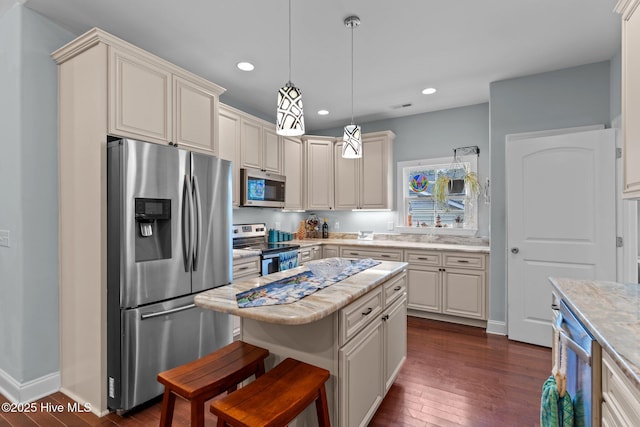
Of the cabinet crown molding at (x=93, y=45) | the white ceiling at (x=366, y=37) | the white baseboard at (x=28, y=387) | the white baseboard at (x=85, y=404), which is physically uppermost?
the white ceiling at (x=366, y=37)

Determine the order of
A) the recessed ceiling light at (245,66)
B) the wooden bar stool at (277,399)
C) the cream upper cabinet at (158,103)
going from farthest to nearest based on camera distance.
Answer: the recessed ceiling light at (245,66)
the cream upper cabinet at (158,103)
the wooden bar stool at (277,399)

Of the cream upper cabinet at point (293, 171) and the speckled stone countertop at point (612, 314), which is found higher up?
the cream upper cabinet at point (293, 171)

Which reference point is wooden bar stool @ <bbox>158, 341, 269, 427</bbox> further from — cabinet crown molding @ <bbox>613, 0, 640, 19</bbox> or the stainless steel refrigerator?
cabinet crown molding @ <bbox>613, 0, 640, 19</bbox>

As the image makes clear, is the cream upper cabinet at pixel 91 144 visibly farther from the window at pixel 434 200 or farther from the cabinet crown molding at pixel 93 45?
the window at pixel 434 200

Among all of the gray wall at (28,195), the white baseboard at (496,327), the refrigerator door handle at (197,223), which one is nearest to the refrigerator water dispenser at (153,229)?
the refrigerator door handle at (197,223)

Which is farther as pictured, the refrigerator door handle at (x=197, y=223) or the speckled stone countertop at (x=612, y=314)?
the refrigerator door handle at (x=197, y=223)

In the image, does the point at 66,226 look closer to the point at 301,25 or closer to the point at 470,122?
the point at 301,25

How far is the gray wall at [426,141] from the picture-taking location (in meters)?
4.11

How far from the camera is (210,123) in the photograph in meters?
2.79

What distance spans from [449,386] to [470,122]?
3.32m

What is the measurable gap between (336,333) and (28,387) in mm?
2337

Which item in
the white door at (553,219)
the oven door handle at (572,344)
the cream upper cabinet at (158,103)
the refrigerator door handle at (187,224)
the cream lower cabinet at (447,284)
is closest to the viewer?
the oven door handle at (572,344)

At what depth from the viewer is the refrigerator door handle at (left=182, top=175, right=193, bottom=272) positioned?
7.70 feet

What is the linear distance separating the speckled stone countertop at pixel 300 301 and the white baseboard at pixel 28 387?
5.62 feet
